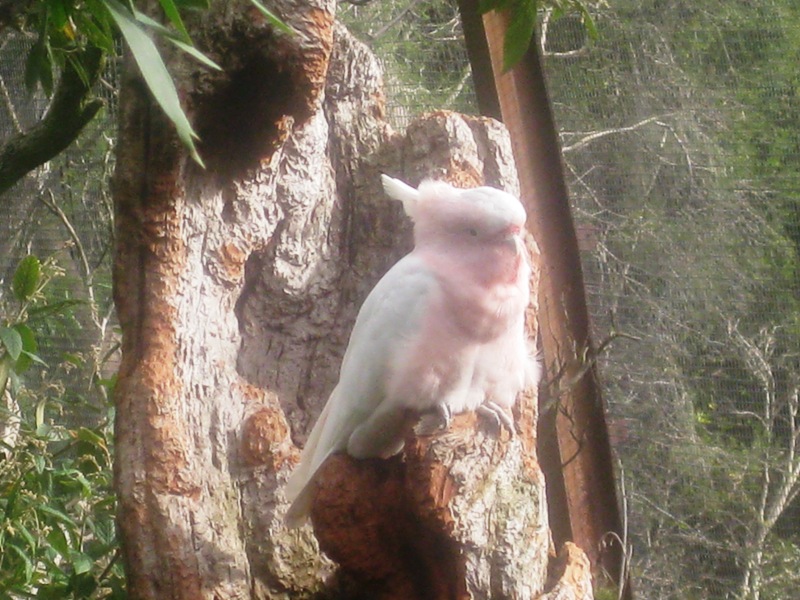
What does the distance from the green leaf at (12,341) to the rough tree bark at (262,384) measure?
22 centimetres

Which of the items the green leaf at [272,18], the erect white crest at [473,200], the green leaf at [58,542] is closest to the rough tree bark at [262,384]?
the erect white crest at [473,200]

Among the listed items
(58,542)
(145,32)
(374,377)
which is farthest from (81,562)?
(145,32)

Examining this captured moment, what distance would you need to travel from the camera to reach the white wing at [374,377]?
958mm

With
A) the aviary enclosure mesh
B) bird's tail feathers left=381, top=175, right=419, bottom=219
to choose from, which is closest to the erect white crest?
bird's tail feathers left=381, top=175, right=419, bottom=219

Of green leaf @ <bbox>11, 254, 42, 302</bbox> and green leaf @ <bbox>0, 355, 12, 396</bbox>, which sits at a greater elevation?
green leaf @ <bbox>11, 254, 42, 302</bbox>

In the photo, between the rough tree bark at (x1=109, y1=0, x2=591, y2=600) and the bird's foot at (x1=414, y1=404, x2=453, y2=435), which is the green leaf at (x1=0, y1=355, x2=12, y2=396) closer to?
the rough tree bark at (x1=109, y1=0, x2=591, y2=600)

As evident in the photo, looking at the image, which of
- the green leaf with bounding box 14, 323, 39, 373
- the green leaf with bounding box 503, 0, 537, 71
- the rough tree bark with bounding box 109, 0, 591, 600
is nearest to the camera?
the green leaf with bounding box 503, 0, 537, 71

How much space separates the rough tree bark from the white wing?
26 mm

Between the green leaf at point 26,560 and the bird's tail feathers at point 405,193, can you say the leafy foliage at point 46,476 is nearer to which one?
the green leaf at point 26,560

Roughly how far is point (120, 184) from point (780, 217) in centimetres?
87

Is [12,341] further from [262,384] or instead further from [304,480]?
[304,480]

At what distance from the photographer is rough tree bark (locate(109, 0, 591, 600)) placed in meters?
0.94

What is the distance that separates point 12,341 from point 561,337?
752 mm

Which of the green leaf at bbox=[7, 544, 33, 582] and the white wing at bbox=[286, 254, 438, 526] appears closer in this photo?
the white wing at bbox=[286, 254, 438, 526]
